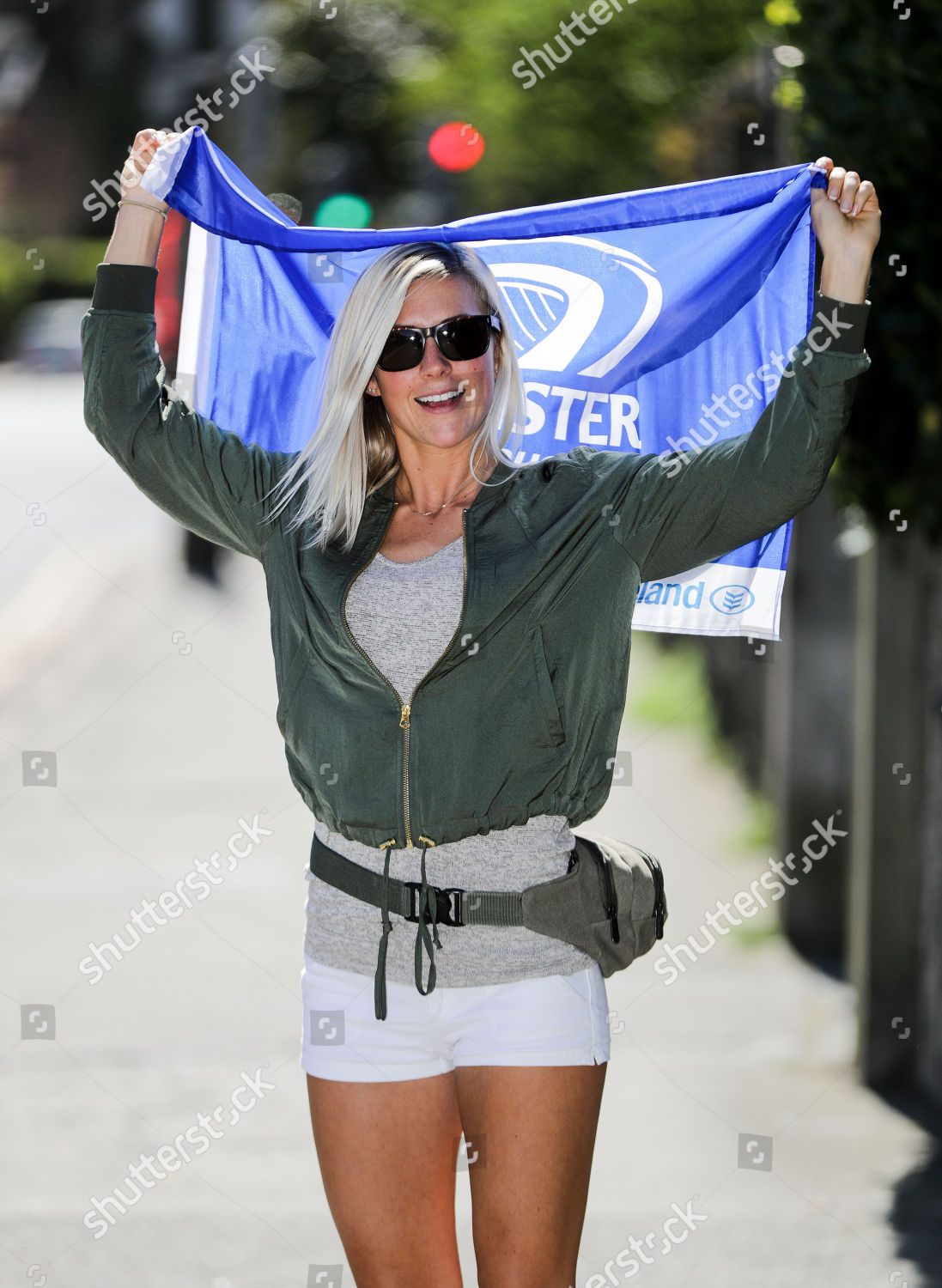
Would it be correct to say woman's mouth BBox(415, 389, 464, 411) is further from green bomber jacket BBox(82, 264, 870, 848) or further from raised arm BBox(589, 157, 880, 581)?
raised arm BBox(589, 157, 880, 581)

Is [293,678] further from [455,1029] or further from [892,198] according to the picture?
[892,198]

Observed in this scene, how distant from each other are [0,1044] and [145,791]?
3.35 m

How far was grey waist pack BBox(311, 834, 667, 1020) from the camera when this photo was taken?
276cm

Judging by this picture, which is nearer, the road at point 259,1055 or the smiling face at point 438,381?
the smiling face at point 438,381

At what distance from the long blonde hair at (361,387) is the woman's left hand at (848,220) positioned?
57 cm

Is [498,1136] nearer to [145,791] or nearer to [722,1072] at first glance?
[722,1072]

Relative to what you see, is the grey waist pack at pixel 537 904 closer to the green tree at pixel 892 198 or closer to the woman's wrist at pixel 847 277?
the woman's wrist at pixel 847 277

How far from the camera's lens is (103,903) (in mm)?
7539
